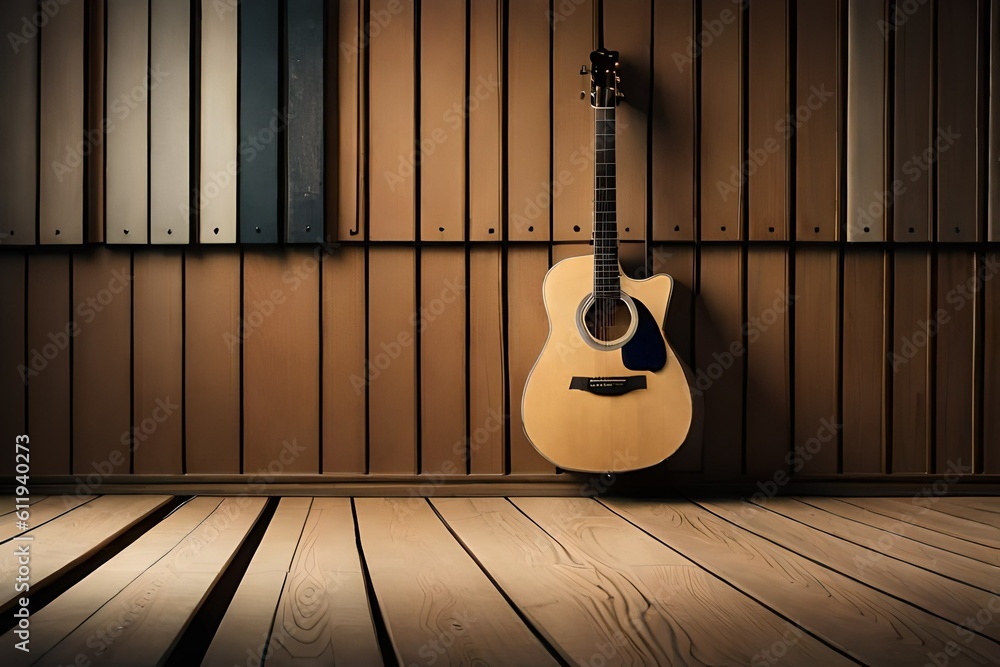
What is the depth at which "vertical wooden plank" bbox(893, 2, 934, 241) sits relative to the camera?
2510 millimetres

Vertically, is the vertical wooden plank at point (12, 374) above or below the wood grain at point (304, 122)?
below

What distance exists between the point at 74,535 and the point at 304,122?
1.39 metres

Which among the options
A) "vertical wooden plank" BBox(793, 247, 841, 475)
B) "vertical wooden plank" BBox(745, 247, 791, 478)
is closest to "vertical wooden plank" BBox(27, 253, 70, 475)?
"vertical wooden plank" BBox(745, 247, 791, 478)

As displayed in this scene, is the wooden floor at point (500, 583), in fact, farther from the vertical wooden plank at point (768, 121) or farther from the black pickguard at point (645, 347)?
the vertical wooden plank at point (768, 121)

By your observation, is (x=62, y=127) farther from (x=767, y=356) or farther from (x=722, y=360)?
(x=767, y=356)

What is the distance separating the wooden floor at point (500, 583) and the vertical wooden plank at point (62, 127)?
911 mm

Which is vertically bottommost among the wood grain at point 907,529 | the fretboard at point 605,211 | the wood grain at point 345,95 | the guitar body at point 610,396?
the wood grain at point 907,529

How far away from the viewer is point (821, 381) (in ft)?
8.32

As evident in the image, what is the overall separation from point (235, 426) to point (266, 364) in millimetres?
227

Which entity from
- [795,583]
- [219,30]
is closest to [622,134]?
[219,30]

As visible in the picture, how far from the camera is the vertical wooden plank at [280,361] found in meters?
2.47

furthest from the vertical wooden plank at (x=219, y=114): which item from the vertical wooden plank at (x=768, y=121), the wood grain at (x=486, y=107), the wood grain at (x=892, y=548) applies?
the wood grain at (x=892, y=548)

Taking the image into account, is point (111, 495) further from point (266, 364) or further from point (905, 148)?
point (905, 148)

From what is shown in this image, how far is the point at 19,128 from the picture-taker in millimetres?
2441
